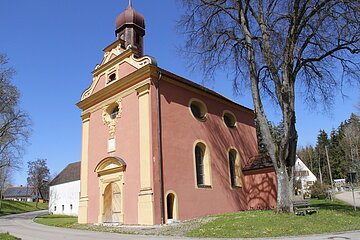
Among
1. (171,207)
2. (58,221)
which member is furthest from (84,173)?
(171,207)

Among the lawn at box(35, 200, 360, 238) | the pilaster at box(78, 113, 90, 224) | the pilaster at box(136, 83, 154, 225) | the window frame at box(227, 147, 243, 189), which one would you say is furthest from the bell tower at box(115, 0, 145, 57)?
the lawn at box(35, 200, 360, 238)

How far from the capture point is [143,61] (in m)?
18.3

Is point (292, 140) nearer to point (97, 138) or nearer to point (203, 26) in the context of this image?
point (203, 26)

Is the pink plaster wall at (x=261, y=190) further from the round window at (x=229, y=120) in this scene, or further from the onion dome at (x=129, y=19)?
the onion dome at (x=129, y=19)

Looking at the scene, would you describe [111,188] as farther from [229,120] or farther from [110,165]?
[229,120]

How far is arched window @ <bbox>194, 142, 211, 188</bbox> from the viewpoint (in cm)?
1923

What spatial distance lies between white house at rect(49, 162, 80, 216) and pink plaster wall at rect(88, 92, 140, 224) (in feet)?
73.1

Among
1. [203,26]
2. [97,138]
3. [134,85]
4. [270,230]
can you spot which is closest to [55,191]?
[97,138]

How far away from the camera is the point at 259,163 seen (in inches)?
900

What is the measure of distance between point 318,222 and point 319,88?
799 centimetres

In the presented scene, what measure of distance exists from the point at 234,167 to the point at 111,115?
918 cm

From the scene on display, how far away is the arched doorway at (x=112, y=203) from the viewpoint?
18.1m

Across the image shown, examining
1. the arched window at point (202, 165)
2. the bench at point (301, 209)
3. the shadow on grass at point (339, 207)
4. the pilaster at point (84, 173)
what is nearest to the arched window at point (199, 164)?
the arched window at point (202, 165)

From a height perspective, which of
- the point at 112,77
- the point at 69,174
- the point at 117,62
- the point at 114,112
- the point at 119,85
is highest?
the point at 117,62
